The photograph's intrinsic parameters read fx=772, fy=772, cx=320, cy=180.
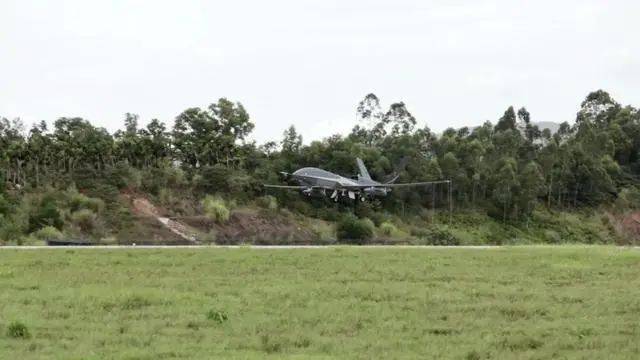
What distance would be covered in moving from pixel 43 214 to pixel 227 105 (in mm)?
30699

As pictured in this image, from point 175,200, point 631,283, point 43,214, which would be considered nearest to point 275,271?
point 631,283

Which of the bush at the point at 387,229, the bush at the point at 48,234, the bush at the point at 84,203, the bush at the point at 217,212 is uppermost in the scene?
the bush at the point at 84,203

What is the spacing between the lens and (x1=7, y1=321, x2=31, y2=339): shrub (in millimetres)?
13365

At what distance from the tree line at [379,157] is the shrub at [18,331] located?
49854mm

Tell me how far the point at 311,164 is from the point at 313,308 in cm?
6781

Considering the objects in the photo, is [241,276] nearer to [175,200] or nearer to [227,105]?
[175,200]

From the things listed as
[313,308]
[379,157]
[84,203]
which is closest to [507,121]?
[379,157]

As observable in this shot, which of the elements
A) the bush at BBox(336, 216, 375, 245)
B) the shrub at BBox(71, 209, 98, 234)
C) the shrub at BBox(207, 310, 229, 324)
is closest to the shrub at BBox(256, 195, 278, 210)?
the bush at BBox(336, 216, 375, 245)

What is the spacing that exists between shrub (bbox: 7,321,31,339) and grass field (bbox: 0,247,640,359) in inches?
1.1

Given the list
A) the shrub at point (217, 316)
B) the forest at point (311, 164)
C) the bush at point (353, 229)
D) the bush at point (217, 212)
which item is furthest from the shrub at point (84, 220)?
the shrub at point (217, 316)

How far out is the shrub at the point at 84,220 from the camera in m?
57.0

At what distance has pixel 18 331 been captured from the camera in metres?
13.5

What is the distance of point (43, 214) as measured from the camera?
5481cm

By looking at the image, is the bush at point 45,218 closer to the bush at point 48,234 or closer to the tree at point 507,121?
the bush at point 48,234
